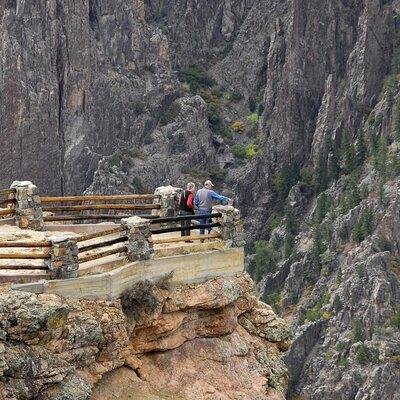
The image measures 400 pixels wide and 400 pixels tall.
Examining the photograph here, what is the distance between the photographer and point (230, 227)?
3128cm

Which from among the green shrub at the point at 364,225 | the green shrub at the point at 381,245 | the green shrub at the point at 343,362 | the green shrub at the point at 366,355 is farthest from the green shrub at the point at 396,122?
the green shrub at the point at 343,362

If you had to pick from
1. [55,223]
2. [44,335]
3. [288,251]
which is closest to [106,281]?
[44,335]

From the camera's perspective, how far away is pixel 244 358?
1201 inches

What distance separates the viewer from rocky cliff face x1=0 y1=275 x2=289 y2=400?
974 inches

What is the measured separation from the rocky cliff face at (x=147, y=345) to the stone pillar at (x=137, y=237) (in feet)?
2.08

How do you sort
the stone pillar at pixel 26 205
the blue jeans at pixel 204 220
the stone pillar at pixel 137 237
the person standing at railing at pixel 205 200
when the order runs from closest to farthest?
the stone pillar at pixel 137 237
the stone pillar at pixel 26 205
the blue jeans at pixel 204 220
the person standing at railing at pixel 205 200

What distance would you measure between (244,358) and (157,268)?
9.95 feet

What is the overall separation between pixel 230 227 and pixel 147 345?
381 centimetres

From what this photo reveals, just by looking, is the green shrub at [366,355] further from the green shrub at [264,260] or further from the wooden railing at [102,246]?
the wooden railing at [102,246]

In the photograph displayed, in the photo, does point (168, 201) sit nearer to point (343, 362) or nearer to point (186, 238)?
point (186, 238)

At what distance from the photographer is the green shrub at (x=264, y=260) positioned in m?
189

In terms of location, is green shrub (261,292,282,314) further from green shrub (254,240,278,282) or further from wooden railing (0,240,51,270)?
wooden railing (0,240,51,270)

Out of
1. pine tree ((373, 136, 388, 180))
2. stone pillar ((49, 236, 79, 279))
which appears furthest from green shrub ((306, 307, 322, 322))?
stone pillar ((49, 236, 79, 279))

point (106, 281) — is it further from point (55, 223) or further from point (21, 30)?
point (21, 30)
